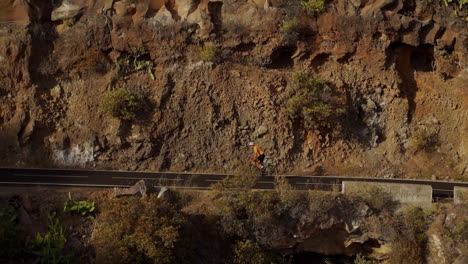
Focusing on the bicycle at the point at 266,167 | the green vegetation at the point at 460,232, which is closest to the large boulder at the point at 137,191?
the bicycle at the point at 266,167

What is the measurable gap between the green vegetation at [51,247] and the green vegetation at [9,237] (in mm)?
466

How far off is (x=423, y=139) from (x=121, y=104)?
13.8m

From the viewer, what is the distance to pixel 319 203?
2545 centimetres

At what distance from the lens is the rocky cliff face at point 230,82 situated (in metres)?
31.0

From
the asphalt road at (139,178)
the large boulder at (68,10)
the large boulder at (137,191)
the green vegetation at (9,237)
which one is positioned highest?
the large boulder at (68,10)

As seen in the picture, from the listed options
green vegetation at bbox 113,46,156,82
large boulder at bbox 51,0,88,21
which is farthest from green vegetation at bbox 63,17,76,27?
green vegetation at bbox 113,46,156,82

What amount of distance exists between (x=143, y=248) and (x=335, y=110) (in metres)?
13.5

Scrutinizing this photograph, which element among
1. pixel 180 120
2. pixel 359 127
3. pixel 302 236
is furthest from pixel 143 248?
pixel 359 127

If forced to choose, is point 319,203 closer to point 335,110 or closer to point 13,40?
point 335,110

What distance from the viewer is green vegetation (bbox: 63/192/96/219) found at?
920 inches

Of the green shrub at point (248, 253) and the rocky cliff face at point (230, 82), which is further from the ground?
the rocky cliff face at point (230, 82)

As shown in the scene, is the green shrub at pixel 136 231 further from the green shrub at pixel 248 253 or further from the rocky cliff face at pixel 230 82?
the rocky cliff face at pixel 230 82

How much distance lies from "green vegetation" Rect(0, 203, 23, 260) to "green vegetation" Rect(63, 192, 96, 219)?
172 cm

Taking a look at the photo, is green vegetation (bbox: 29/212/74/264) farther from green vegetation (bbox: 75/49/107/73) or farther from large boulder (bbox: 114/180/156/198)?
green vegetation (bbox: 75/49/107/73)
